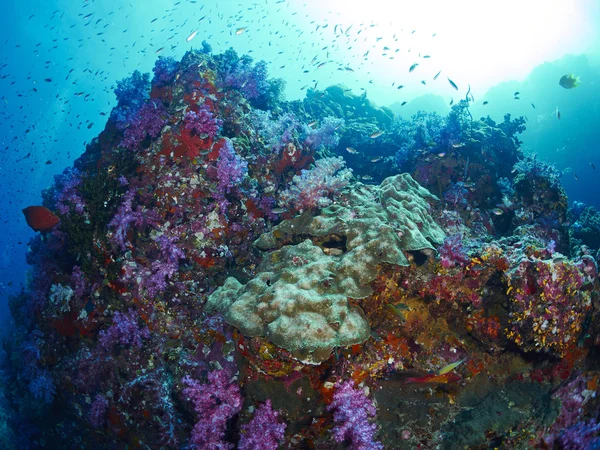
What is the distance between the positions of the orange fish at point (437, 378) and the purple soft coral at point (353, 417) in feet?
2.00

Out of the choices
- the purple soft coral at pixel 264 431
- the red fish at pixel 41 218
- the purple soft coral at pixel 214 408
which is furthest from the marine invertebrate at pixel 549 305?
the red fish at pixel 41 218

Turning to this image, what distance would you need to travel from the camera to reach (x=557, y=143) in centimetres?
3073

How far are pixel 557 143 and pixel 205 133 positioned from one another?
3843 centimetres

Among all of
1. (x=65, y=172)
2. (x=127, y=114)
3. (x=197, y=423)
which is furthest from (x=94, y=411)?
(x=127, y=114)

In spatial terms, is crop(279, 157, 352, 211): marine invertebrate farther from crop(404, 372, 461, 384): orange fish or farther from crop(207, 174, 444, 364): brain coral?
crop(404, 372, 461, 384): orange fish

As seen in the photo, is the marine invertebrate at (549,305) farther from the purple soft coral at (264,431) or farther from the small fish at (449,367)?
the purple soft coral at (264,431)

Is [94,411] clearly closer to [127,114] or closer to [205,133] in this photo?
[205,133]

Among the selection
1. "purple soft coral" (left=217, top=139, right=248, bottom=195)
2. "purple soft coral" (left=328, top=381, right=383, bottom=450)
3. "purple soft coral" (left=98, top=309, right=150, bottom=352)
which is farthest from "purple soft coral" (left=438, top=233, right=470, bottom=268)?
"purple soft coral" (left=98, top=309, right=150, bottom=352)

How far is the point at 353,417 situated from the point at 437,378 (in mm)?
1155

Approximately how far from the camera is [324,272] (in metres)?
3.89

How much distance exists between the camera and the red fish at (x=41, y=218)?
5.73m

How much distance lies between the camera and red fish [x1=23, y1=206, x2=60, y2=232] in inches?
226

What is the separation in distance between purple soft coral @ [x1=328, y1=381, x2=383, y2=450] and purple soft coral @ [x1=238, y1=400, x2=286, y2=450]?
706 mm

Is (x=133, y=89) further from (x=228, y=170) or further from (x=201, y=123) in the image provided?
(x=228, y=170)
